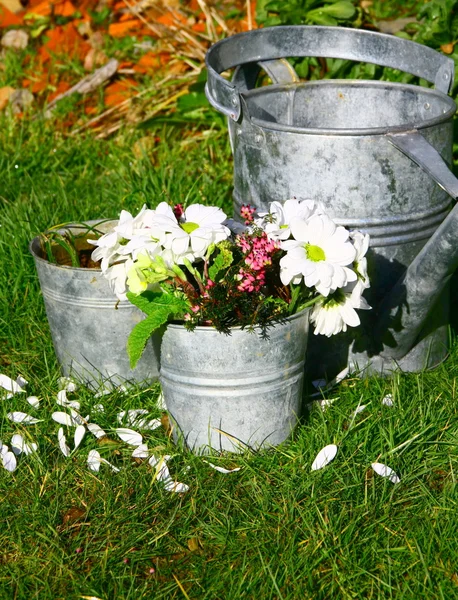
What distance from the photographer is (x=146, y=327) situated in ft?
6.31

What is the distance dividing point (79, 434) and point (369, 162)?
980 millimetres

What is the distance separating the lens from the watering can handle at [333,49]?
7.73 ft

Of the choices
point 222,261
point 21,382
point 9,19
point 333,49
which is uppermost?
point 333,49

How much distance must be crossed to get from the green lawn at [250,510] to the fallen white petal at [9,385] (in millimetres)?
18

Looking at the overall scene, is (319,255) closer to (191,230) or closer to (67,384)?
(191,230)

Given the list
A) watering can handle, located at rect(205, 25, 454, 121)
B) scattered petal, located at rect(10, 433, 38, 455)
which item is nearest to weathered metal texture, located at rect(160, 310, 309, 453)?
scattered petal, located at rect(10, 433, 38, 455)

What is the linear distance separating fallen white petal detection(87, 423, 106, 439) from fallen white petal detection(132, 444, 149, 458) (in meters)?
0.11

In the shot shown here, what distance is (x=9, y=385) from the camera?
2332mm

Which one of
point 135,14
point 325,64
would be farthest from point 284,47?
point 135,14

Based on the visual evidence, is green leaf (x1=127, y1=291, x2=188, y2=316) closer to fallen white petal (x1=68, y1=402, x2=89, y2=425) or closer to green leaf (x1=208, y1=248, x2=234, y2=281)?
green leaf (x1=208, y1=248, x2=234, y2=281)

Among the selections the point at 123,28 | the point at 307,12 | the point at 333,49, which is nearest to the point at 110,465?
the point at 333,49

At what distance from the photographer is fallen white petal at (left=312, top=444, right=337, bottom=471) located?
198 cm

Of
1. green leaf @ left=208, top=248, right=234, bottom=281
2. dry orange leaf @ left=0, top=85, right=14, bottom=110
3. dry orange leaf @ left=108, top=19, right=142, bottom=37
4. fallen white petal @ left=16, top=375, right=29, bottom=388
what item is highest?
green leaf @ left=208, top=248, right=234, bottom=281

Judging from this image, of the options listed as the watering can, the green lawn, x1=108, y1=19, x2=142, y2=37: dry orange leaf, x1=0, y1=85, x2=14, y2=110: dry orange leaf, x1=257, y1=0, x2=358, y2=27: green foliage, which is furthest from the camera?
x1=108, y1=19, x2=142, y2=37: dry orange leaf
